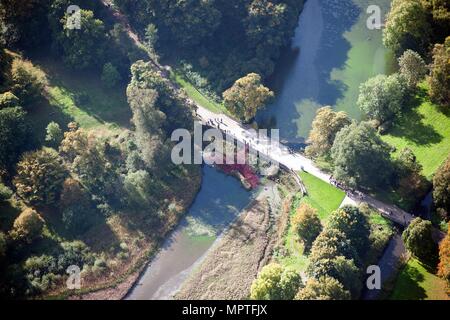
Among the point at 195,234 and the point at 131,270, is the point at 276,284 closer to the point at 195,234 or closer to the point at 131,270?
the point at 195,234

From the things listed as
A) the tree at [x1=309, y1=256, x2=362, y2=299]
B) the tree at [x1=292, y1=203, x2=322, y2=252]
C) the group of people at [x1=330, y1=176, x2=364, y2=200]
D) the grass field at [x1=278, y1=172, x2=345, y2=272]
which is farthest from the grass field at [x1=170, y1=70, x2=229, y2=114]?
the tree at [x1=309, y1=256, x2=362, y2=299]

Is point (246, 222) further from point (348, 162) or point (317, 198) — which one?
point (348, 162)

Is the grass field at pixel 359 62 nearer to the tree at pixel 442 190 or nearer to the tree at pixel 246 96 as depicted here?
the tree at pixel 246 96

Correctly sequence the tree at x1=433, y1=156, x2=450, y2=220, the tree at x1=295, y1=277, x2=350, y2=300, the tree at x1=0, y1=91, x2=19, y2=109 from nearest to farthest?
the tree at x1=295, y1=277, x2=350, y2=300, the tree at x1=433, y1=156, x2=450, y2=220, the tree at x1=0, y1=91, x2=19, y2=109

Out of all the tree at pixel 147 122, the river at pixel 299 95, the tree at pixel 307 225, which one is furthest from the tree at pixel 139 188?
the tree at pixel 307 225

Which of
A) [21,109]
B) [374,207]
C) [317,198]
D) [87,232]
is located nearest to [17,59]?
Result: [21,109]

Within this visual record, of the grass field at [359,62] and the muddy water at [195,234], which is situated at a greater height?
the grass field at [359,62]

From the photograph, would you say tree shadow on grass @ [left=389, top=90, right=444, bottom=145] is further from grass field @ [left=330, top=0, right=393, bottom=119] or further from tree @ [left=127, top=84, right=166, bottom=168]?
tree @ [left=127, top=84, right=166, bottom=168]
